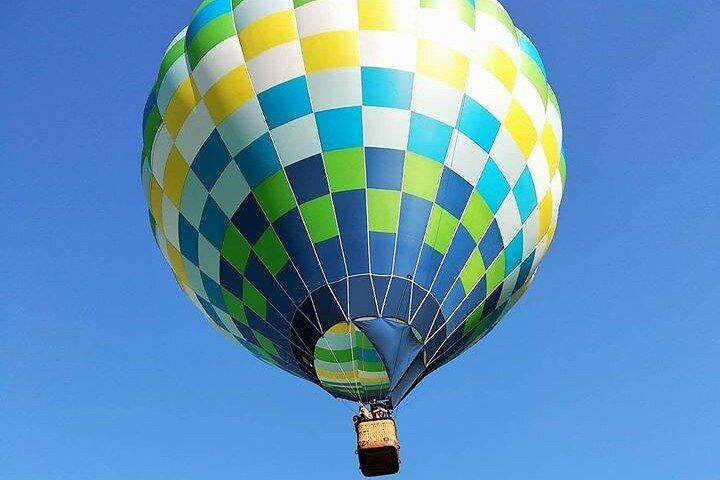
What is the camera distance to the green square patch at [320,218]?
637cm

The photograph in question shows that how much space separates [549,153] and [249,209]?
2.92 meters

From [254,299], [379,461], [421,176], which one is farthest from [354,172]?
[379,461]

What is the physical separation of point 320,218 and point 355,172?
18.3 inches

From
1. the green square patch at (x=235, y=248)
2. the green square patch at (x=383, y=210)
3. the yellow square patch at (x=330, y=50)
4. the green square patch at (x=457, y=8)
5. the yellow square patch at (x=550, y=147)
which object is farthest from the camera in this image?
the yellow square patch at (x=550, y=147)

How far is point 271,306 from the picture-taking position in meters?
6.66

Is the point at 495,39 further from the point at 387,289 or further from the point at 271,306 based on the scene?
the point at 271,306

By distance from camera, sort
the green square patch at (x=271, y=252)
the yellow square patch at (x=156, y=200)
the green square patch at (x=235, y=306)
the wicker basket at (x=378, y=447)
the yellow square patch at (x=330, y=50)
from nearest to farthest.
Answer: the wicker basket at (x=378, y=447)
the green square patch at (x=271, y=252)
the yellow square patch at (x=330, y=50)
the green square patch at (x=235, y=306)
the yellow square patch at (x=156, y=200)

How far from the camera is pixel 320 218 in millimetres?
6395

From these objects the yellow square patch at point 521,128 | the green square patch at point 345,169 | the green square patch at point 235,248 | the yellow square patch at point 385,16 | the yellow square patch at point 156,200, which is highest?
the yellow square patch at point 385,16

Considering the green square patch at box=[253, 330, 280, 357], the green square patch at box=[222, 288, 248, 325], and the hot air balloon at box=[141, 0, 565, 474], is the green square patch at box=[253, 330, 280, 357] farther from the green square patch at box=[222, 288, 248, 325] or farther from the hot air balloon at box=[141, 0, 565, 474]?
the green square patch at box=[222, 288, 248, 325]

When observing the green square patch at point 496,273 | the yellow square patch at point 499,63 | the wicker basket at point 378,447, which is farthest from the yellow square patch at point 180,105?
the wicker basket at point 378,447

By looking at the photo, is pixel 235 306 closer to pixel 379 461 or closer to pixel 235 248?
pixel 235 248

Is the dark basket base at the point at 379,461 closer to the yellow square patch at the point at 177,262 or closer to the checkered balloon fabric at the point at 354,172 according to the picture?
the checkered balloon fabric at the point at 354,172

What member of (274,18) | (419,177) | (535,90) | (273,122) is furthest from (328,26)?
(535,90)
